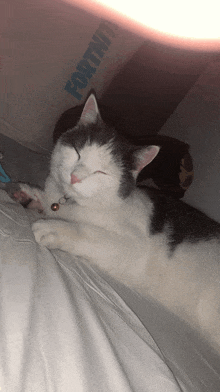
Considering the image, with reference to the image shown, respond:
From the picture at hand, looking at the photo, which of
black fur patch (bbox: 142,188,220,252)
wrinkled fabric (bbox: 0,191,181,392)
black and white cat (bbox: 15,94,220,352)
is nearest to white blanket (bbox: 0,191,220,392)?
wrinkled fabric (bbox: 0,191,181,392)

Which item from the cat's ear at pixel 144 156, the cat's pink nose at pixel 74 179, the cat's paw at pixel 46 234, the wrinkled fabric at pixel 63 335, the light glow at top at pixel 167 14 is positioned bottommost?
the cat's paw at pixel 46 234

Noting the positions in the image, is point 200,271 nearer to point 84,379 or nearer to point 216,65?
point 84,379

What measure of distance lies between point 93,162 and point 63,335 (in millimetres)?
627

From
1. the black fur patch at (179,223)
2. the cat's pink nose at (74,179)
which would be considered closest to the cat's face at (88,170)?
the cat's pink nose at (74,179)

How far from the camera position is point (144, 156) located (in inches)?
41.2

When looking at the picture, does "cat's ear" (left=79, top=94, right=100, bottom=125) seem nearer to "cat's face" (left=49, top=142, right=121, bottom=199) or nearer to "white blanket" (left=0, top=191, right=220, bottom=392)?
"cat's face" (left=49, top=142, right=121, bottom=199)

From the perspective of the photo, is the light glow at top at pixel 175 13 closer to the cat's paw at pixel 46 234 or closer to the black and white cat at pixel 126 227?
the black and white cat at pixel 126 227

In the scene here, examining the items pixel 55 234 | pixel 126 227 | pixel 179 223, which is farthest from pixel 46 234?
pixel 179 223

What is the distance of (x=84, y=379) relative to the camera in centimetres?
44

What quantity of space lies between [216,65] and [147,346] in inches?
42.8

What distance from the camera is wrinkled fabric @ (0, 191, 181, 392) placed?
421 mm

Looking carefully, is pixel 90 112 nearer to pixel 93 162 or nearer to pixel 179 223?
pixel 93 162

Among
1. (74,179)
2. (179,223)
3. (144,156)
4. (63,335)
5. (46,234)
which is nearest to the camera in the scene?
(63,335)

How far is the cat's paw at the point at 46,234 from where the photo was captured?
80 cm
